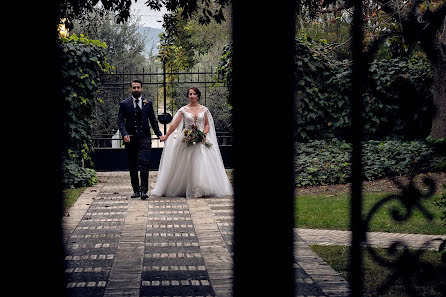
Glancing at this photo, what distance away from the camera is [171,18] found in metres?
6.46

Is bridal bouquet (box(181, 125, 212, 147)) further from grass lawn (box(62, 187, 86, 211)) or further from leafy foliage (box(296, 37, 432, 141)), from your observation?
leafy foliage (box(296, 37, 432, 141))

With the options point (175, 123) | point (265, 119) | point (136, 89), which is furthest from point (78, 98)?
point (265, 119)

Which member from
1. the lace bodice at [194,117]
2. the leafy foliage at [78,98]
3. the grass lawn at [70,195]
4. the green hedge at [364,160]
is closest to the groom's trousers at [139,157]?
the lace bodice at [194,117]

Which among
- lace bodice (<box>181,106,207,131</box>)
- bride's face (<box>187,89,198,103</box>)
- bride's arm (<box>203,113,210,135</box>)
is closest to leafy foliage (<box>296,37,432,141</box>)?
bride's arm (<box>203,113,210,135</box>)

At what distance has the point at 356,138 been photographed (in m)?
2.29

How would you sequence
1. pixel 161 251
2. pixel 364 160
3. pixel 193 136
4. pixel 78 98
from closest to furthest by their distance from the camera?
1. pixel 161 251
2. pixel 193 136
3. pixel 78 98
4. pixel 364 160

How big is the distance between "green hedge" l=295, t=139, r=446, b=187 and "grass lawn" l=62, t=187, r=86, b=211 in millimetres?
4540

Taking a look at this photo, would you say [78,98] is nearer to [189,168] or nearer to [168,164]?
[168,164]

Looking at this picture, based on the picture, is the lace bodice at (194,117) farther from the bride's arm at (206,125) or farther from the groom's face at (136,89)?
the groom's face at (136,89)

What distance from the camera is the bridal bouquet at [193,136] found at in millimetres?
10164

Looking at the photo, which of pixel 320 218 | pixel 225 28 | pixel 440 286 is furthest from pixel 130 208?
pixel 225 28

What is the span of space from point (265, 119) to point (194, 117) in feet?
25.1

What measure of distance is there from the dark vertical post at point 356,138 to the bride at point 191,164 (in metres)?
7.65

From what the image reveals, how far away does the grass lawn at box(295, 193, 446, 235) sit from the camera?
6.60 meters
